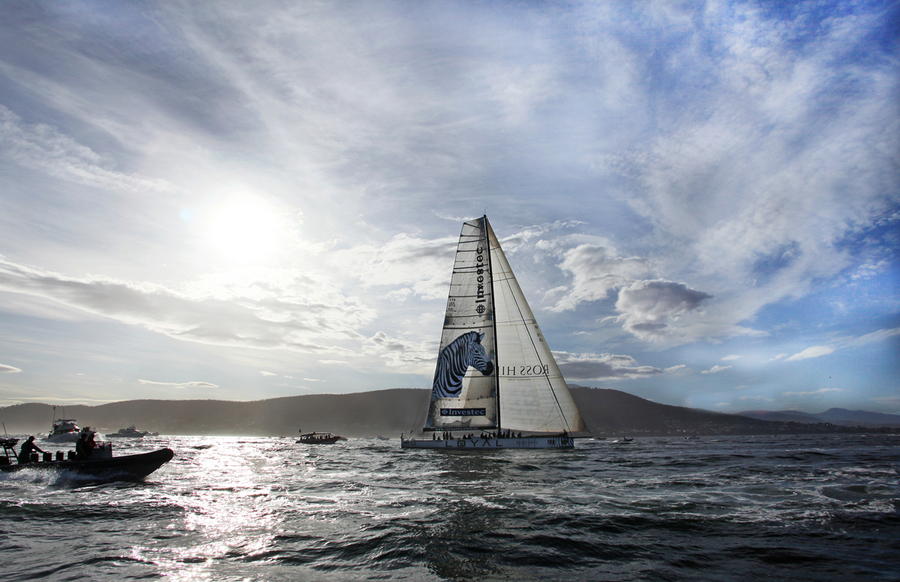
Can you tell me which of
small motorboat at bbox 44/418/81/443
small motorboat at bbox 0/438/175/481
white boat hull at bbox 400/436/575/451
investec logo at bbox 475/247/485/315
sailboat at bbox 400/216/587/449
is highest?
investec logo at bbox 475/247/485/315

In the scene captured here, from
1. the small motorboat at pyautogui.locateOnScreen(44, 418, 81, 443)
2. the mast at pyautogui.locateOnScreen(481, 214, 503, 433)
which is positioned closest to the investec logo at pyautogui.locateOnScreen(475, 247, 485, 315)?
the mast at pyautogui.locateOnScreen(481, 214, 503, 433)

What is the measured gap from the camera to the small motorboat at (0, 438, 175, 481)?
23.5 metres

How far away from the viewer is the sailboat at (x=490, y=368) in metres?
41.0

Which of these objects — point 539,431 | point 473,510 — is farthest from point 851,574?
point 539,431

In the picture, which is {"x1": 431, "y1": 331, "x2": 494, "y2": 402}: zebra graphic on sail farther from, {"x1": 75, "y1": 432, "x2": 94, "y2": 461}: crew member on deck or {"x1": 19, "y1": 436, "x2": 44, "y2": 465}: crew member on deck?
{"x1": 19, "y1": 436, "x2": 44, "y2": 465}: crew member on deck

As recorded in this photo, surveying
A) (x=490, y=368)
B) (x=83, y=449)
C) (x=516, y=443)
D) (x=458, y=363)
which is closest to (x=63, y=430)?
(x=83, y=449)

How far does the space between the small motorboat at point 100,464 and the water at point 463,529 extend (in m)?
0.88

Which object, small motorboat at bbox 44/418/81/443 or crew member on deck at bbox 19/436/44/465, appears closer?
crew member on deck at bbox 19/436/44/465

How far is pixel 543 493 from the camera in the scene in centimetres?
1823

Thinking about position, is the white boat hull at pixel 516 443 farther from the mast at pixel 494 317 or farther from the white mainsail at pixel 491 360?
the mast at pixel 494 317

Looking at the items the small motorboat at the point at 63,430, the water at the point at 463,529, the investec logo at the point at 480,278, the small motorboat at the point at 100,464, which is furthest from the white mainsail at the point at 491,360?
the small motorboat at the point at 63,430

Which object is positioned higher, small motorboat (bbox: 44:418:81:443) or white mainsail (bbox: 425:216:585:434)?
white mainsail (bbox: 425:216:585:434)

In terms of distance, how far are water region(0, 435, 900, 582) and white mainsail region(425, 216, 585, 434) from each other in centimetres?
1838

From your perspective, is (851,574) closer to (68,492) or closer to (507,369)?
(68,492)
